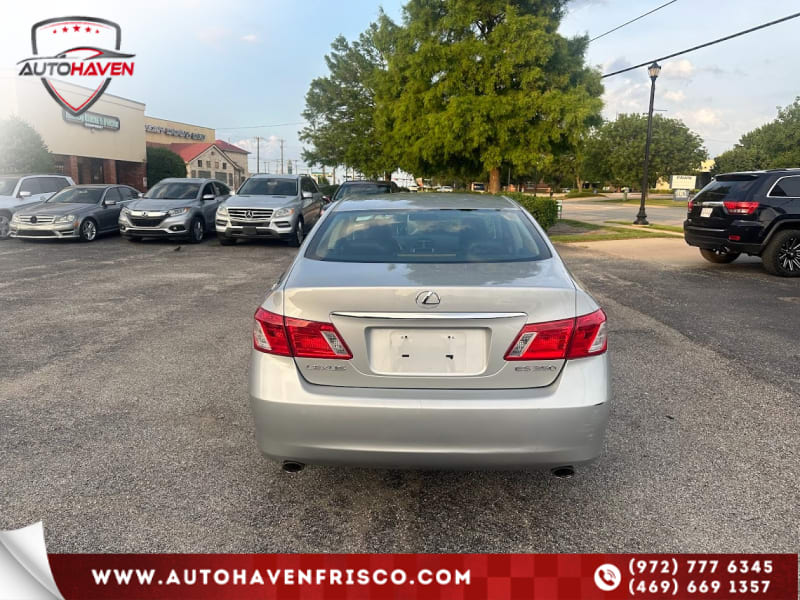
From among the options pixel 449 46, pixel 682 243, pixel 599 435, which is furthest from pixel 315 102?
pixel 599 435

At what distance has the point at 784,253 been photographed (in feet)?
35.1

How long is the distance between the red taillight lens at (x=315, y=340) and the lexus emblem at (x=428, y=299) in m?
0.38

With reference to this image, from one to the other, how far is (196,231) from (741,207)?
12.3m

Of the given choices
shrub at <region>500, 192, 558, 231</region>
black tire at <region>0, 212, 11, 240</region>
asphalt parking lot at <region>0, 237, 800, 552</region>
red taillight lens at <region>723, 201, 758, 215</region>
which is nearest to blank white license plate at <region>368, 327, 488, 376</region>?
asphalt parking lot at <region>0, 237, 800, 552</region>

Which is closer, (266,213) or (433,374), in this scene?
(433,374)

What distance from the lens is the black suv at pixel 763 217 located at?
1055 cm

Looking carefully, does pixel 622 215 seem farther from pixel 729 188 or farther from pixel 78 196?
pixel 78 196

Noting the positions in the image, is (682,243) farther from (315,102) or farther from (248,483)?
(315,102)

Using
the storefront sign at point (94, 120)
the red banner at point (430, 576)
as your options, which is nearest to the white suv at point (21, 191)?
the red banner at point (430, 576)

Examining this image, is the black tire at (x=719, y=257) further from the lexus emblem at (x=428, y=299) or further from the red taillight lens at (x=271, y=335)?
the red taillight lens at (x=271, y=335)

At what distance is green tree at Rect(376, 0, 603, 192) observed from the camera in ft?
67.2

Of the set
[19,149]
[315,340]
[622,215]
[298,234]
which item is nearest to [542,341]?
[315,340]

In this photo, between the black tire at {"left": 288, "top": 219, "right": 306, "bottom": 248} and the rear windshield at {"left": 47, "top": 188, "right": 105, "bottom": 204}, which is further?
the rear windshield at {"left": 47, "top": 188, "right": 105, "bottom": 204}

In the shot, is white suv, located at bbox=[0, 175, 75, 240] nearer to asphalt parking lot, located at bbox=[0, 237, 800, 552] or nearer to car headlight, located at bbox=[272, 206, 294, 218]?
car headlight, located at bbox=[272, 206, 294, 218]
